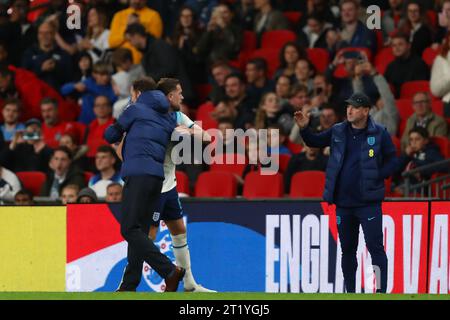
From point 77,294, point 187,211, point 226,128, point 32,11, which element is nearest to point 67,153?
point 226,128

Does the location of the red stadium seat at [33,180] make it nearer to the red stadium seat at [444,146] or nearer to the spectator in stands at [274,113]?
the spectator in stands at [274,113]

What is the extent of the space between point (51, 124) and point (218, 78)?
236cm

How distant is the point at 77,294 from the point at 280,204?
13.7ft

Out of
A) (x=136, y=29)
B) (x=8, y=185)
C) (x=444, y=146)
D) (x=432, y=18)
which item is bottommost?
(x=8, y=185)

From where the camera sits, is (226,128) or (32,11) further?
(32,11)

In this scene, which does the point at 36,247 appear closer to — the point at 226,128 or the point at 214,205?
the point at 214,205

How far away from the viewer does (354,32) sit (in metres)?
19.2

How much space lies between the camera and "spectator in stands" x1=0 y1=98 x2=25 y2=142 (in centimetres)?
1923

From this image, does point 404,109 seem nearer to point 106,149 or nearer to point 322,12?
point 322,12

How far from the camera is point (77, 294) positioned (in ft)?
35.8

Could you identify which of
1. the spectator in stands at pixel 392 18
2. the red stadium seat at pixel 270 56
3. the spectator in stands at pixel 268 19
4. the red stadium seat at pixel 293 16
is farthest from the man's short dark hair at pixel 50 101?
the spectator in stands at pixel 392 18

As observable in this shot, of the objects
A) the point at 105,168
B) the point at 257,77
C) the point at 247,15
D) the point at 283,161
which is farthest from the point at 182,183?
the point at 247,15

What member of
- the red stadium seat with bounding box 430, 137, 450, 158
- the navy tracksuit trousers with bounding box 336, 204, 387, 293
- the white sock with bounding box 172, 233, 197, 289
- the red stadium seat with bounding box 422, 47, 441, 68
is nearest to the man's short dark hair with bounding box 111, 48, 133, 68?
the red stadium seat with bounding box 422, 47, 441, 68

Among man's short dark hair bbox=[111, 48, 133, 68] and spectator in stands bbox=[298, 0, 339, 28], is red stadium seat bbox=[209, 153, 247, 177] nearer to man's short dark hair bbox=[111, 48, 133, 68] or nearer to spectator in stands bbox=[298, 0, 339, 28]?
man's short dark hair bbox=[111, 48, 133, 68]
